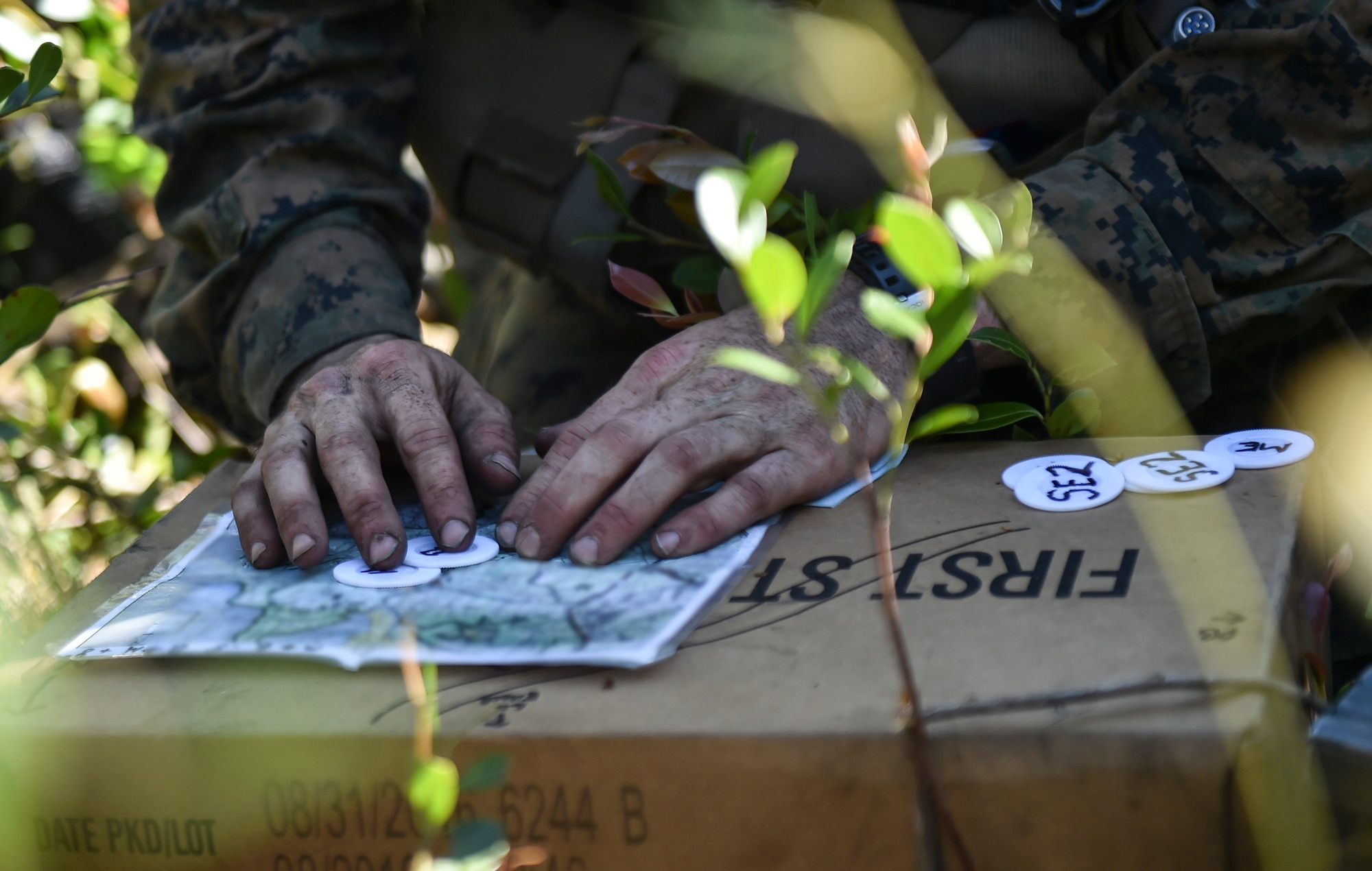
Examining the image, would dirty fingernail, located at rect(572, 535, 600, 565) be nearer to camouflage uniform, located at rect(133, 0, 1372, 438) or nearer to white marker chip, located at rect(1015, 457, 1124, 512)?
white marker chip, located at rect(1015, 457, 1124, 512)

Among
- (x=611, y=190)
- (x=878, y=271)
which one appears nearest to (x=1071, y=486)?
(x=878, y=271)

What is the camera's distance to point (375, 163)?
4.38ft

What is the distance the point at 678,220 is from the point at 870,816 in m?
0.89

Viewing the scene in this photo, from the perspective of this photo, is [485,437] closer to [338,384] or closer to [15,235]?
[338,384]

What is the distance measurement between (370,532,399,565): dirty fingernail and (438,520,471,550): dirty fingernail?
0.03 metres

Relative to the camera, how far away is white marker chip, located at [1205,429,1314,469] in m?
0.80

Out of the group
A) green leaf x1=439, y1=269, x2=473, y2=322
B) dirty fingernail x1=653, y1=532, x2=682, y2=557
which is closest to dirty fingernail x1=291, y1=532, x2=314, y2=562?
dirty fingernail x1=653, y1=532, x2=682, y2=557

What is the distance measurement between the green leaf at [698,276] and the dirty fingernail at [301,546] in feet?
1.31

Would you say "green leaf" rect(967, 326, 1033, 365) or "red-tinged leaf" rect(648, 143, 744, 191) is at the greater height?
"red-tinged leaf" rect(648, 143, 744, 191)

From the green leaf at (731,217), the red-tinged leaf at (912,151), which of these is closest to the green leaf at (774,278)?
the green leaf at (731,217)

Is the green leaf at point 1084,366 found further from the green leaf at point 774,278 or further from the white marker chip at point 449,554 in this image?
the green leaf at point 774,278

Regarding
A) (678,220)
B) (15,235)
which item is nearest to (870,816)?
(678,220)

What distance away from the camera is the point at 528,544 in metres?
0.80

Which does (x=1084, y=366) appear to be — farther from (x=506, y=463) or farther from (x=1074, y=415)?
(x=506, y=463)
